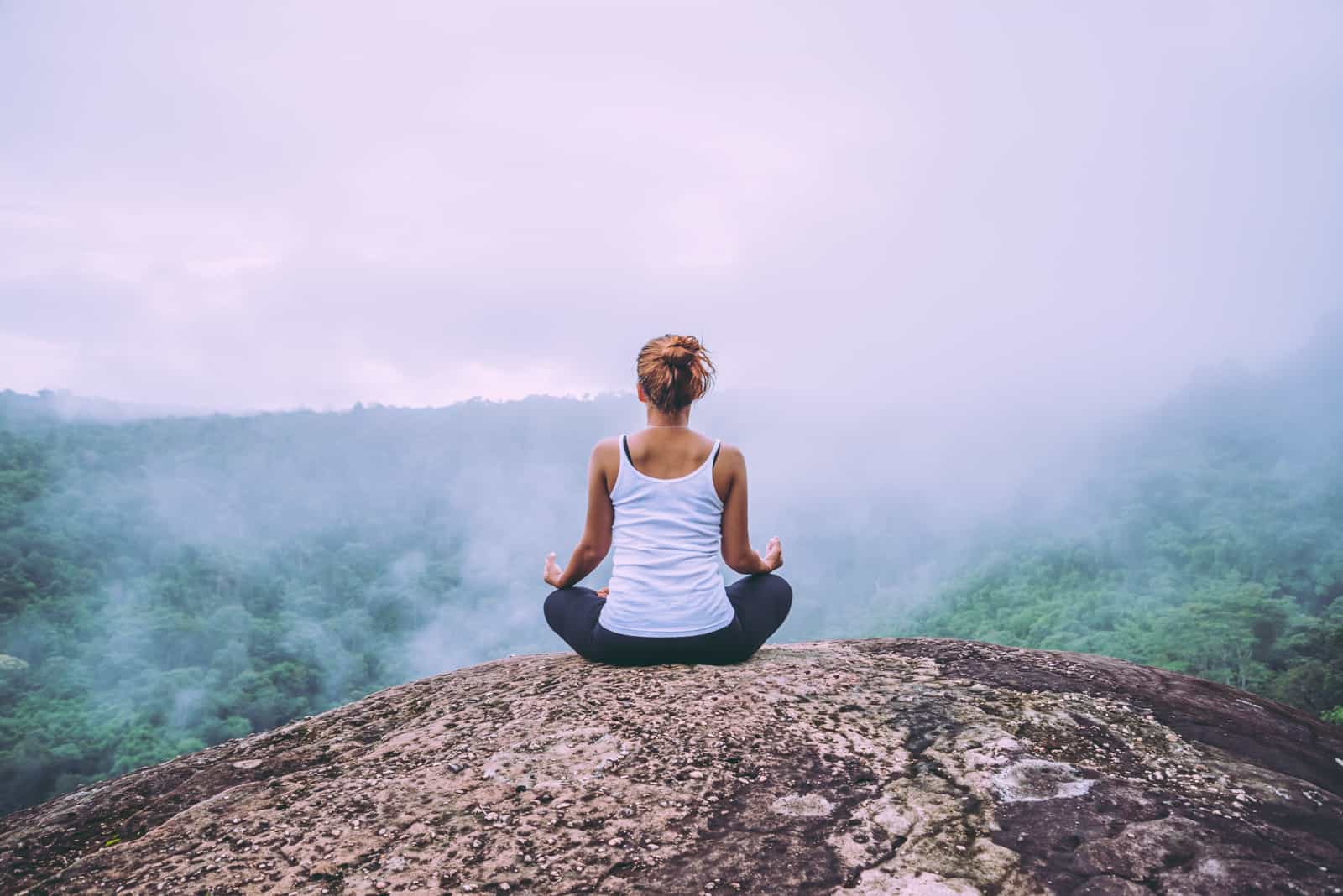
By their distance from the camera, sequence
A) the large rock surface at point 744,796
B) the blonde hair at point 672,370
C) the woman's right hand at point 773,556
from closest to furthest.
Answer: the large rock surface at point 744,796
the blonde hair at point 672,370
the woman's right hand at point 773,556

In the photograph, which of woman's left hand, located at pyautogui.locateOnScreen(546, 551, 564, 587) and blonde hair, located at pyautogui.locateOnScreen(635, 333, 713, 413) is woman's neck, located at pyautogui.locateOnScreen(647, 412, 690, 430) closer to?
blonde hair, located at pyautogui.locateOnScreen(635, 333, 713, 413)

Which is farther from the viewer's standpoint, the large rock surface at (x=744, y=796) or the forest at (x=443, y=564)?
the forest at (x=443, y=564)

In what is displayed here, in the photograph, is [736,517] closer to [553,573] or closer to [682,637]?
[682,637]

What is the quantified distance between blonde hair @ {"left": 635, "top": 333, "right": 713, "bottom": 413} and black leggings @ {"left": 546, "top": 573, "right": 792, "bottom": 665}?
973 mm

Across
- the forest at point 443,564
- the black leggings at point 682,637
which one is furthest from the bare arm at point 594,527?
the forest at point 443,564

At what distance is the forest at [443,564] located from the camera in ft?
126

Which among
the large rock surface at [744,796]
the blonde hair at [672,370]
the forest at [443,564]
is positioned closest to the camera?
the large rock surface at [744,796]

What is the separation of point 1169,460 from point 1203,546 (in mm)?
25699

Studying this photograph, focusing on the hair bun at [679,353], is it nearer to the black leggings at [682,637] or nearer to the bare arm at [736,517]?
the bare arm at [736,517]

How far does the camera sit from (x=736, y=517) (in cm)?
381

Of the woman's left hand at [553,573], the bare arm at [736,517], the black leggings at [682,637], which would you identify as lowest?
the black leggings at [682,637]

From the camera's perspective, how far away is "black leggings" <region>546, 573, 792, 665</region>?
3826 millimetres

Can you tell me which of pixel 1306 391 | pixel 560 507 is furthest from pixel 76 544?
pixel 1306 391

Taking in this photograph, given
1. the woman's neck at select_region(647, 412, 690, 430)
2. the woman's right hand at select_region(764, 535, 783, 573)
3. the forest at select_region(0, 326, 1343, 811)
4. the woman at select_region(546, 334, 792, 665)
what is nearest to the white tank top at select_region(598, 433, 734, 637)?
the woman at select_region(546, 334, 792, 665)
